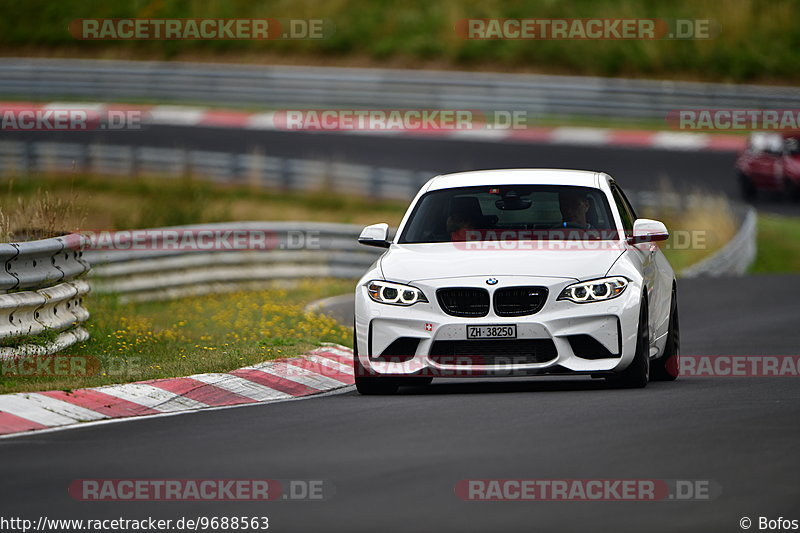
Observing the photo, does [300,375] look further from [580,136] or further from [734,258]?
[580,136]

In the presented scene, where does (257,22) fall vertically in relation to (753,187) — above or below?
above

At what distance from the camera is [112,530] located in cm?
682

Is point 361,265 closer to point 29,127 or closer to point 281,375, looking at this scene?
point 281,375

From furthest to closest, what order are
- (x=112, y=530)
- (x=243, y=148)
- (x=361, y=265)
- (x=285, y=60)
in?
1. (x=285, y=60)
2. (x=243, y=148)
3. (x=361, y=265)
4. (x=112, y=530)

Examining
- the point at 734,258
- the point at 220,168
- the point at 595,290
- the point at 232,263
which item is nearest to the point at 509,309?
the point at 595,290

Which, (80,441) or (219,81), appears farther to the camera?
(219,81)

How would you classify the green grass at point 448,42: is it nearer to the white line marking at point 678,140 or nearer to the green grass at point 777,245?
the white line marking at point 678,140

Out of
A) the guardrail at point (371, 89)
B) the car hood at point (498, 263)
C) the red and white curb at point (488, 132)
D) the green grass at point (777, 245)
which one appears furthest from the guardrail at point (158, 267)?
the guardrail at point (371, 89)

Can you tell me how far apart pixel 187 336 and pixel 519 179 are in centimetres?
441

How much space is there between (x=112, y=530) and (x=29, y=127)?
30.5 m

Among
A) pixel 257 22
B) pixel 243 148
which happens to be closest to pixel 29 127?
pixel 243 148

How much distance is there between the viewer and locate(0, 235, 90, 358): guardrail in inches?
459

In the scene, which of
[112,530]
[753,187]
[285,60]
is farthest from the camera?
[285,60]

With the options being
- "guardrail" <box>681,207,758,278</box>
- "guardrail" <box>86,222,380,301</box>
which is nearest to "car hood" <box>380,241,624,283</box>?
"guardrail" <box>86,222,380,301</box>
